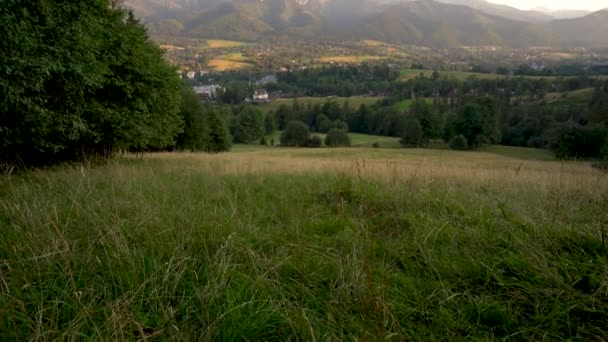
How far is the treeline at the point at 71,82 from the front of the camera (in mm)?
6738

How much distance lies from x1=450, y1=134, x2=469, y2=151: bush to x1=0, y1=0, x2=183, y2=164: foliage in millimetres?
56577

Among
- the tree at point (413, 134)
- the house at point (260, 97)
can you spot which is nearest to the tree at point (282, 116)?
the house at point (260, 97)

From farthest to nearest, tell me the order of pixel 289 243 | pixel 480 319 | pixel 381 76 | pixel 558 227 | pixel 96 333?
pixel 381 76, pixel 558 227, pixel 289 243, pixel 480 319, pixel 96 333

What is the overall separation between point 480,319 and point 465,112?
69.4 meters

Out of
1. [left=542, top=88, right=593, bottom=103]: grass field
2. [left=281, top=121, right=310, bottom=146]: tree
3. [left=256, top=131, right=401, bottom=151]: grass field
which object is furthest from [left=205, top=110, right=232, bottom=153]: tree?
[left=542, top=88, right=593, bottom=103]: grass field

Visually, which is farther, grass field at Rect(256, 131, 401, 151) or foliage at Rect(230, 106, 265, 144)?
foliage at Rect(230, 106, 265, 144)

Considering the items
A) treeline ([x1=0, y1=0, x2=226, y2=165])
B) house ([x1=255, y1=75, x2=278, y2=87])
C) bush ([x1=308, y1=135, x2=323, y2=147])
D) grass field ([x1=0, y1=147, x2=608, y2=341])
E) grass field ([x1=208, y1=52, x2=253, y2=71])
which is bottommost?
bush ([x1=308, y1=135, x2=323, y2=147])

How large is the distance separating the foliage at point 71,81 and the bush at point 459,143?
56.6 meters

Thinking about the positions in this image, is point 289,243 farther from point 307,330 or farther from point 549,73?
point 549,73

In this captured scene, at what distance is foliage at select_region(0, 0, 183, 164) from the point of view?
674 centimetres

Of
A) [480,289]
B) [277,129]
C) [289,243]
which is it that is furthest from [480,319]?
[277,129]

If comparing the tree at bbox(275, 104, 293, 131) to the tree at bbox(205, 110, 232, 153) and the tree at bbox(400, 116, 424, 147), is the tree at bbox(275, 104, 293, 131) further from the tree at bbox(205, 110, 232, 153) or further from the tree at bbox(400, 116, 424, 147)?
the tree at bbox(205, 110, 232, 153)

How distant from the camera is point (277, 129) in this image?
9544cm

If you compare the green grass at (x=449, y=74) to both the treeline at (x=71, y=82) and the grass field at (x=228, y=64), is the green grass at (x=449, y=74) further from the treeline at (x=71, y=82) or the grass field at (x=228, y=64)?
the treeline at (x=71, y=82)
